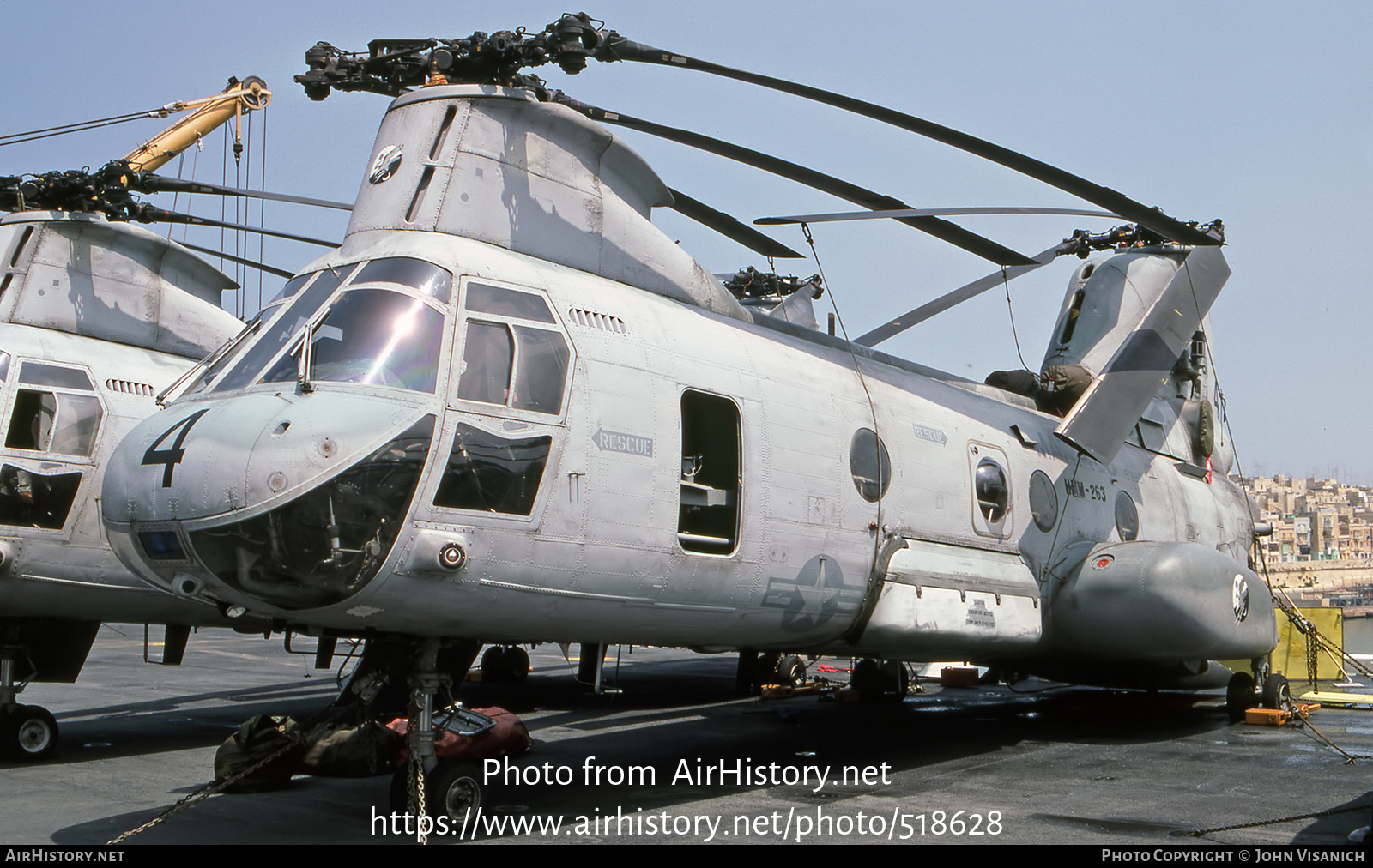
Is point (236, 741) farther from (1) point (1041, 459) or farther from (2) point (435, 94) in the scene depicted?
(1) point (1041, 459)

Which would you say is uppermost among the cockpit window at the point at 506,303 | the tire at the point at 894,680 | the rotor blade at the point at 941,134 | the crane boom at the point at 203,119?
the crane boom at the point at 203,119

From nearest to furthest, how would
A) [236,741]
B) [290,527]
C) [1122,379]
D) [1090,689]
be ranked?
[290,527], [236,741], [1122,379], [1090,689]

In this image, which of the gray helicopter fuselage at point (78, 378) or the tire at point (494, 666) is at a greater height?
the gray helicopter fuselage at point (78, 378)

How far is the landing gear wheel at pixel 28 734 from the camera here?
1010cm

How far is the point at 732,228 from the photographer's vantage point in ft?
35.7

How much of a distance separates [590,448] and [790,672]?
35.2ft

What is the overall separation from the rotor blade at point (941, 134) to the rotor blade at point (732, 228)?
2509mm

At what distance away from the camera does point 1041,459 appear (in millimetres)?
11578

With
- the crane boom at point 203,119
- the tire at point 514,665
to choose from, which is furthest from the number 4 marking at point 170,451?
the crane boom at point 203,119

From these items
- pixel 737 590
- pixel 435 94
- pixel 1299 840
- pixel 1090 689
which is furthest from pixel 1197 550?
pixel 435 94

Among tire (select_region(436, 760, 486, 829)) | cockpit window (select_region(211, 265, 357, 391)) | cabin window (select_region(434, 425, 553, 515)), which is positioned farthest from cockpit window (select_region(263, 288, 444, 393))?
tire (select_region(436, 760, 486, 829))

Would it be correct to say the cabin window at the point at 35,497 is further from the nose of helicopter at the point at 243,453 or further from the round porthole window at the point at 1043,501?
the round porthole window at the point at 1043,501

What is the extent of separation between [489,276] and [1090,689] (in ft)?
43.8

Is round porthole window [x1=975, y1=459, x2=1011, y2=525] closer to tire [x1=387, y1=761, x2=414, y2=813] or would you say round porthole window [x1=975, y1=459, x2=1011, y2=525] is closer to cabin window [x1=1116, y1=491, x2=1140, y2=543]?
cabin window [x1=1116, y1=491, x2=1140, y2=543]
